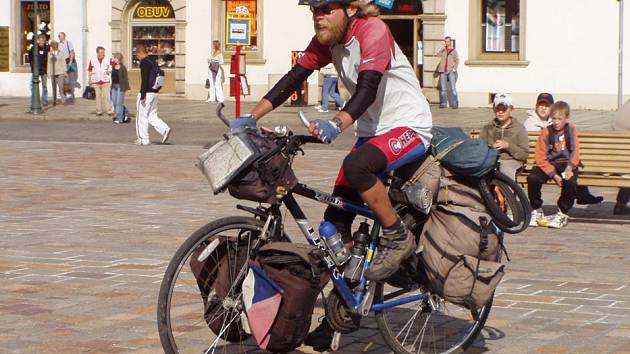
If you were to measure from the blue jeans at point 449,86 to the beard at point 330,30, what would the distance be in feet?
91.5

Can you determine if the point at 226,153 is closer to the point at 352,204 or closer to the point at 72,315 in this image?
the point at 352,204

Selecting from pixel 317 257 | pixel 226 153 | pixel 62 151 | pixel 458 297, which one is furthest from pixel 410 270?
pixel 62 151

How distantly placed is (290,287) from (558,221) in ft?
22.3

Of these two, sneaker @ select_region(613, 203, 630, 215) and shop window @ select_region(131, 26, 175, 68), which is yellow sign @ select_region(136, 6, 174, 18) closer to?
shop window @ select_region(131, 26, 175, 68)

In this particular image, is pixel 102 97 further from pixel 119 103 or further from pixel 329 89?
pixel 329 89

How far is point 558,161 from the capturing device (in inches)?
498

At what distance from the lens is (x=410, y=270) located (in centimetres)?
649

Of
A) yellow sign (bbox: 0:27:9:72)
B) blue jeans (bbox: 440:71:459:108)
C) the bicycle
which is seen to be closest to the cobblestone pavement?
the bicycle

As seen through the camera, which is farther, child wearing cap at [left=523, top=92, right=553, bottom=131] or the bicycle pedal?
child wearing cap at [left=523, top=92, right=553, bottom=131]

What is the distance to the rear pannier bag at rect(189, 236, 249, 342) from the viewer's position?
588 cm

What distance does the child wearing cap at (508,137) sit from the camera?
41.0ft

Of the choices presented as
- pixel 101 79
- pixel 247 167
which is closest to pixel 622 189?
pixel 247 167

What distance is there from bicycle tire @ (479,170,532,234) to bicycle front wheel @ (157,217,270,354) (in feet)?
4.03

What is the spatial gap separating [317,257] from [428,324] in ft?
3.08
